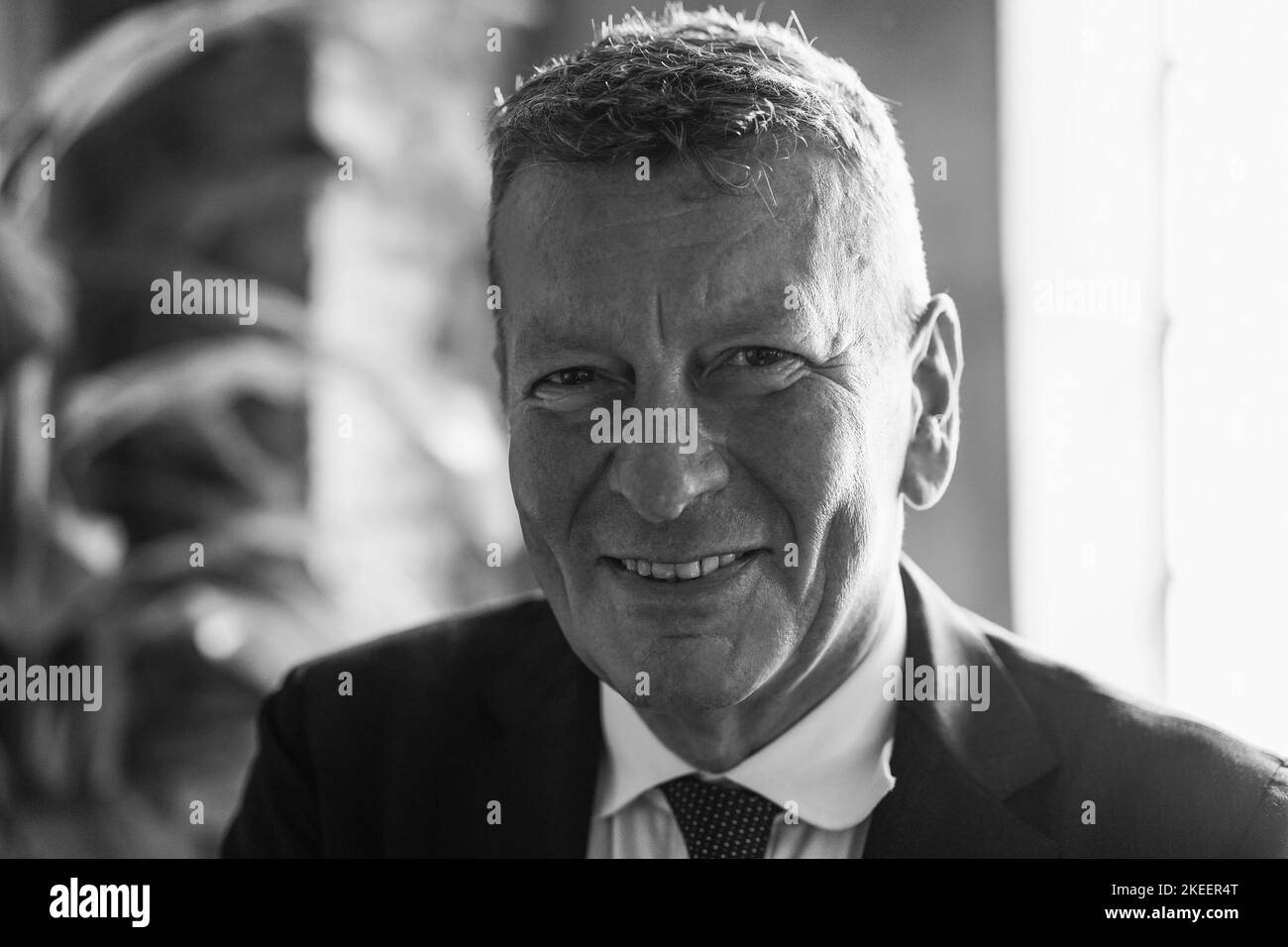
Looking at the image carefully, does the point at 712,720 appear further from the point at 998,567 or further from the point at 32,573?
the point at 32,573

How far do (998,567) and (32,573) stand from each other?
133 centimetres

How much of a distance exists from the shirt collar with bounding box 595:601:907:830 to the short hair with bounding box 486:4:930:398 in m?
0.31

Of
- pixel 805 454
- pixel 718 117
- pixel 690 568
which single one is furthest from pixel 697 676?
pixel 718 117

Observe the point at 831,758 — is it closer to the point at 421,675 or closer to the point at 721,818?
the point at 721,818

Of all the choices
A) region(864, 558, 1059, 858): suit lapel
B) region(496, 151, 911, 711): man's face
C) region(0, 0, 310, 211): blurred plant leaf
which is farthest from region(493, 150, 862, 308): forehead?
region(0, 0, 310, 211): blurred plant leaf

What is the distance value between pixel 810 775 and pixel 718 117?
1.77ft

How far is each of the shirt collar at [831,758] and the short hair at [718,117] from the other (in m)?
0.31

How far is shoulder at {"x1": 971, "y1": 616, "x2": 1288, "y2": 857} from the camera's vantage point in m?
0.98

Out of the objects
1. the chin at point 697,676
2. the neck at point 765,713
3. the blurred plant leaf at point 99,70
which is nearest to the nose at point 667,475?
the chin at point 697,676

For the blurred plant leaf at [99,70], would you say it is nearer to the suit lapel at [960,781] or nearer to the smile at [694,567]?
the smile at [694,567]

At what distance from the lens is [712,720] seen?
1.04m

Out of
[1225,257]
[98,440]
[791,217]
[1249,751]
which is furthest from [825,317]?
[98,440]

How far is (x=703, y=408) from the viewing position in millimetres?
926

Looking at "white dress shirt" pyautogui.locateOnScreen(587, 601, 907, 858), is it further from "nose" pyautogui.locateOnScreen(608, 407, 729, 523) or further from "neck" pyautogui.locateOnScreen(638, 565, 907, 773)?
"nose" pyautogui.locateOnScreen(608, 407, 729, 523)
